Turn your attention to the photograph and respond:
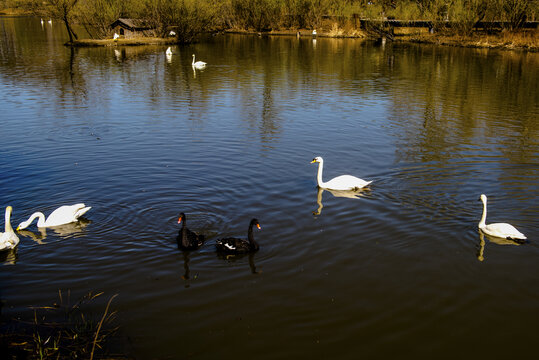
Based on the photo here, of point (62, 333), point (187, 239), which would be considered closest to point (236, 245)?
point (187, 239)

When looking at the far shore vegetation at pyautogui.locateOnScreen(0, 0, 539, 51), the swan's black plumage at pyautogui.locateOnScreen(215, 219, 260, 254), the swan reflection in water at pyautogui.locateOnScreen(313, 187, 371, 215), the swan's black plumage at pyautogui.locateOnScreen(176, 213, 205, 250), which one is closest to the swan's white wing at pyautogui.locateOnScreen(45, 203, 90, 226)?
the swan's black plumage at pyautogui.locateOnScreen(176, 213, 205, 250)

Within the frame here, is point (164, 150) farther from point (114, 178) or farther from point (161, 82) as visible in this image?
point (161, 82)

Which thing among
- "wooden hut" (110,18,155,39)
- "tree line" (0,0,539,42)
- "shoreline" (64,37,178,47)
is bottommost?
"shoreline" (64,37,178,47)

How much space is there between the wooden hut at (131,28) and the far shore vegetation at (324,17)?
755 millimetres

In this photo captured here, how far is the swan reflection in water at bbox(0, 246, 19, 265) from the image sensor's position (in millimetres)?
9196

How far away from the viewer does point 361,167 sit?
597 inches

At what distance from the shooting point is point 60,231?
10469 mm

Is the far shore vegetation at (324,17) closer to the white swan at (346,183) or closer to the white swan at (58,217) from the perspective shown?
the white swan at (346,183)

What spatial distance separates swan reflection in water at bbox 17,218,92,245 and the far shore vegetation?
4875 cm

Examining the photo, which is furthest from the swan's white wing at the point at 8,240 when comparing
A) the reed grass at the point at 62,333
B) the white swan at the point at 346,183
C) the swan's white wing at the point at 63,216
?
the white swan at the point at 346,183

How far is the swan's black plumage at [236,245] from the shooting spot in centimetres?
926

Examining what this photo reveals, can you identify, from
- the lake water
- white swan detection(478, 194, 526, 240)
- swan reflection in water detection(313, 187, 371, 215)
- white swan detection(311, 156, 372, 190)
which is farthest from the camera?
white swan detection(311, 156, 372, 190)

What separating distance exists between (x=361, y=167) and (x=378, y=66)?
27.1m

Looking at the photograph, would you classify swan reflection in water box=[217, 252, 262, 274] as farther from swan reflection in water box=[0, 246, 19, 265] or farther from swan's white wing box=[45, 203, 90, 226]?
swan reflection in water box=[0, 246, 19, 265]
